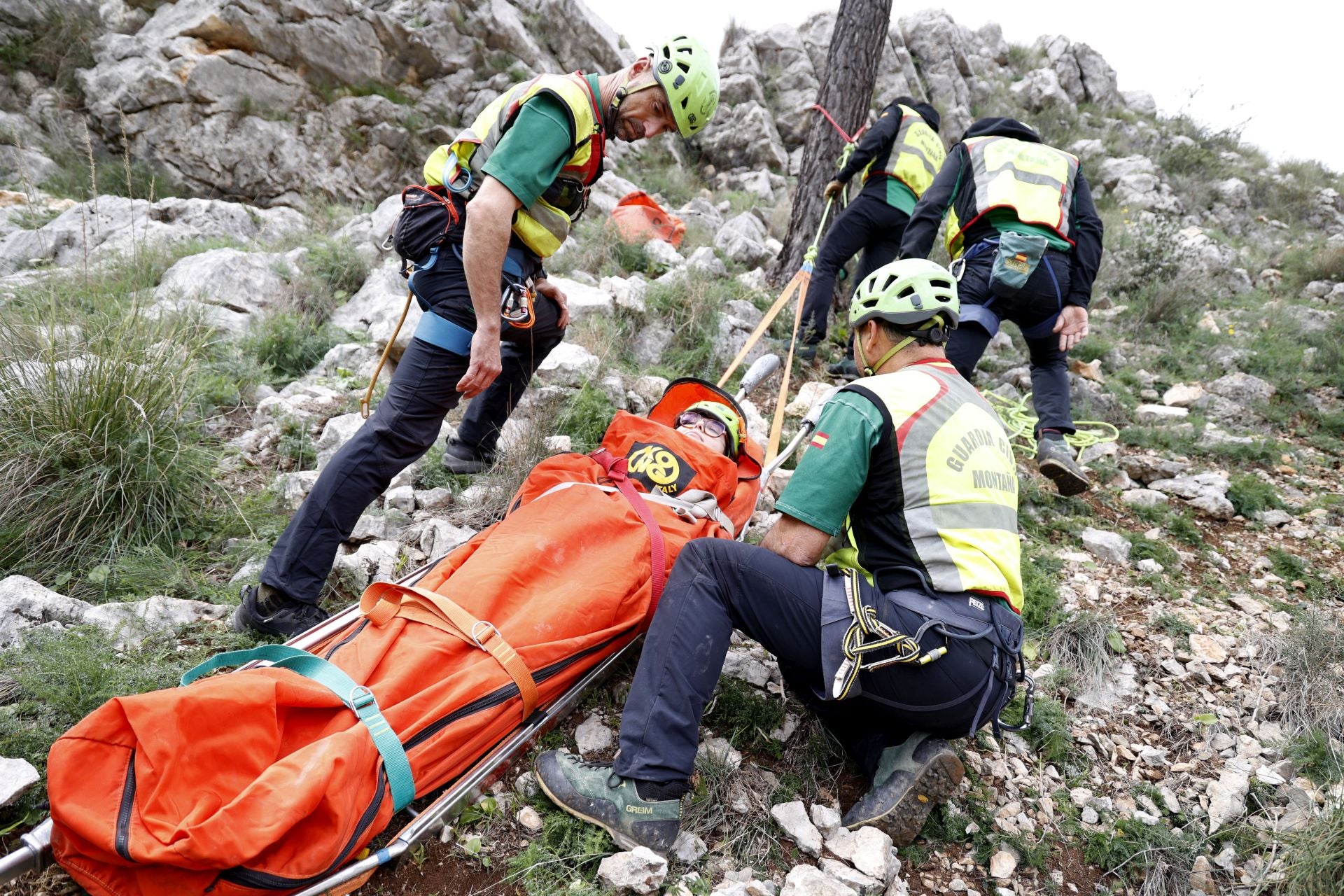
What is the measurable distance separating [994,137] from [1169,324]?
4.84m

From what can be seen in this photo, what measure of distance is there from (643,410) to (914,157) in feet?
9.65

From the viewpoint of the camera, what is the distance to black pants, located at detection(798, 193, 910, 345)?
5.38m

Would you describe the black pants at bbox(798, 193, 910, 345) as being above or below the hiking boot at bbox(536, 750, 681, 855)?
above

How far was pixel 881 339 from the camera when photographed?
2.48 meters

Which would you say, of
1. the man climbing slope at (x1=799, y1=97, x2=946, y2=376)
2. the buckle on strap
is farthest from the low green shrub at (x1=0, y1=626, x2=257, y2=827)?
the man climbing slope at (x1=799, y1=97, x2=946, y2=376)

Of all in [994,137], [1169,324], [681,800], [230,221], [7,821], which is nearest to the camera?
[7,821]

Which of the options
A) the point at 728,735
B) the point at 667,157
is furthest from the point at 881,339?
the point at 667,157

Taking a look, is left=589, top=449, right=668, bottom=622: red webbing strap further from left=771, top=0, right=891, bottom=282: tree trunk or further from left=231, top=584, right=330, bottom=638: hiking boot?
left=771, top=0, right=891, bottom=282: tree trunk

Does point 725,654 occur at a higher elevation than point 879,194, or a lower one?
lower

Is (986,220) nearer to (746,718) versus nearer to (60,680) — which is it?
(746,718)

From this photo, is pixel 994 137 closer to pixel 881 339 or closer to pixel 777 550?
pixel 881 339

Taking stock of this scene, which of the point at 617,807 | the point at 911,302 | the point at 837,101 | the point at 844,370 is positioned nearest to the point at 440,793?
the point at 617,807

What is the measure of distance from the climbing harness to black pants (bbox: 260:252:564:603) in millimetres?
1638

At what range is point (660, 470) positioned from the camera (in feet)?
10.2
